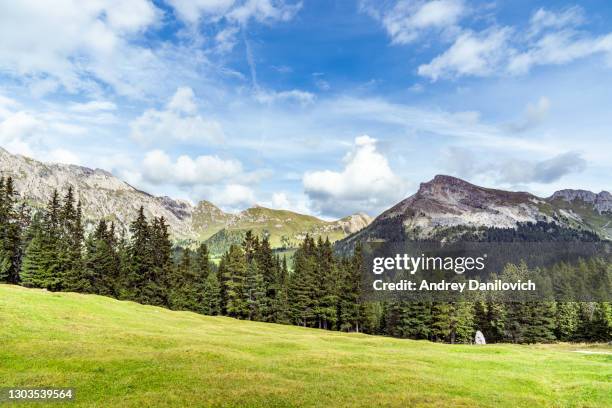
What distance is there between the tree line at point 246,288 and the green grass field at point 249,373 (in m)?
60.2

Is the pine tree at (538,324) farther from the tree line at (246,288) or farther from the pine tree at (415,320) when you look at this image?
the pine tree at (415,320)

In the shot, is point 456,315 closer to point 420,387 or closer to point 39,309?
point 420,387

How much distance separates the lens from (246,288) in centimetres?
11125

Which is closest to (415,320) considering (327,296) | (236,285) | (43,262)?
(327,296)

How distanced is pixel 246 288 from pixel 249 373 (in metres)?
83.0

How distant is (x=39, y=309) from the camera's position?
1868 inches

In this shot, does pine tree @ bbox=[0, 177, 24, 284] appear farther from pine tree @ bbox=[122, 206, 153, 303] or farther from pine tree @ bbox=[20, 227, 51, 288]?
pine tree @ bbox=[122, 206, 153, 303]

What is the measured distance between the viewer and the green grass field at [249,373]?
81.4 ft

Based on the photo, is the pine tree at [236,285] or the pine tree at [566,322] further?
the pine tree at [566,322]

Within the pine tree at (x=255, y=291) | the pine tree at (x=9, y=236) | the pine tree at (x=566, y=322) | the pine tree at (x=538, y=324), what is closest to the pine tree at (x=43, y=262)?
the pine tree at (x=9, y=236)

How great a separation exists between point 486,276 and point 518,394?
399 feet

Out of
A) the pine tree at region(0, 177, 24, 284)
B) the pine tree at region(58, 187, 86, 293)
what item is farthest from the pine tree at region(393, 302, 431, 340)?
the pine tree at region(0, 177, 24, 284)

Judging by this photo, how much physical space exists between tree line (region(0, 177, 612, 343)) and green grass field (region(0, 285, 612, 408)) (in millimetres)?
60231

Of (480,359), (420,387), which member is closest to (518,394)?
(420,387)
